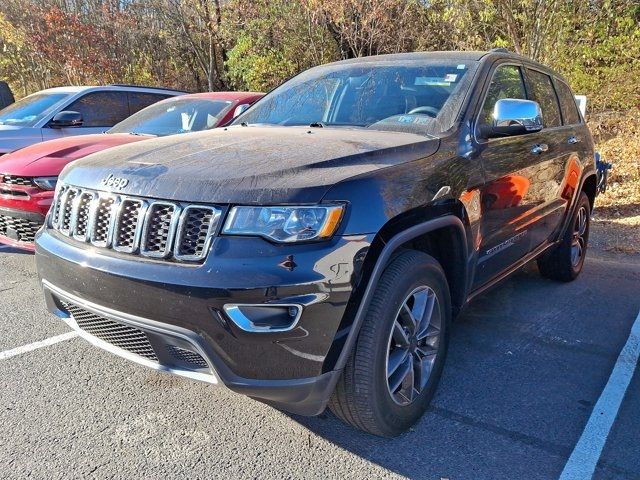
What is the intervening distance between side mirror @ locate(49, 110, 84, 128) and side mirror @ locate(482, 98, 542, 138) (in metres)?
5.23

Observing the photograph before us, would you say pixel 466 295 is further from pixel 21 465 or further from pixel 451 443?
pixel 21 465

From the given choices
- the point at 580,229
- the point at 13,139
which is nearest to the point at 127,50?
the point at 13,139

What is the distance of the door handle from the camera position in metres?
3.70

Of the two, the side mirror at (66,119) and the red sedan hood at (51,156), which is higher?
the red sedan hood at (51,156)

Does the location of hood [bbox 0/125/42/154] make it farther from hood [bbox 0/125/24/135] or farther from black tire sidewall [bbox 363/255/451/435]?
black tire sidewall [bbox 363/255/451/435]

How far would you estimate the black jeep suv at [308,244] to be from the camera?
2.08m

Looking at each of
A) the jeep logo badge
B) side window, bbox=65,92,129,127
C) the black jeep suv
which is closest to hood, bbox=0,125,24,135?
side window, bbox=65,92,129,127

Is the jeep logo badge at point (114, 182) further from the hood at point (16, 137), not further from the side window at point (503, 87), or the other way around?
the hood at point (16, 137)

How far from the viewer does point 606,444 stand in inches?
102

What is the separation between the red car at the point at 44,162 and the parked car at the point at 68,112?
2.92ft

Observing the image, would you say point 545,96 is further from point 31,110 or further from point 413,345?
point 31,110

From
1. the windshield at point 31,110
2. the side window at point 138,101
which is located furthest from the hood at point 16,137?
the side window at point 138,101

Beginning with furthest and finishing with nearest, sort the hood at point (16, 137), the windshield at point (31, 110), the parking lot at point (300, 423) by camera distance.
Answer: the windshield at point (31, 110) < the hood at point (16, 137) < the parking lot at point (300, 423)

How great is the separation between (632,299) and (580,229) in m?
0.80
